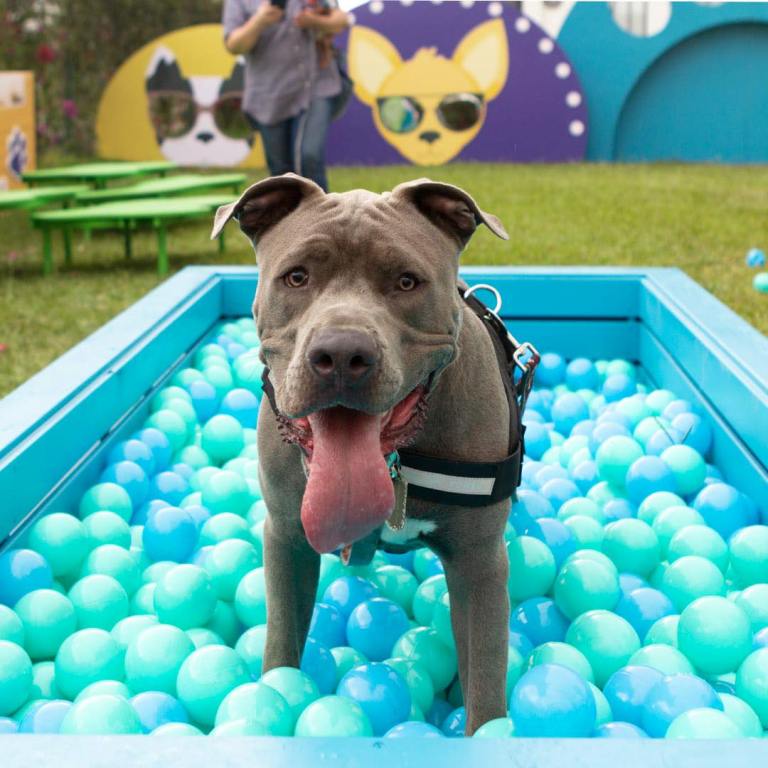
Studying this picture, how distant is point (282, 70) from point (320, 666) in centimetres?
415

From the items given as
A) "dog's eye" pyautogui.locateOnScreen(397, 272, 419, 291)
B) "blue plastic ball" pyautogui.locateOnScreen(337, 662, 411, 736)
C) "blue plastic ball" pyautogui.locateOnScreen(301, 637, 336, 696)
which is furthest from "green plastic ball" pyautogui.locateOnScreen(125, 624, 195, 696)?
"dog's eye" pyautogui.locateOnScreen(397, 272, 419, 291)

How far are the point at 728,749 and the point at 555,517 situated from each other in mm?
1666

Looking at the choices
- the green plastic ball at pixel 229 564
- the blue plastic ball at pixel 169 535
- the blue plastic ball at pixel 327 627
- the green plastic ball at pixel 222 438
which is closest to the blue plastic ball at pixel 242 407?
the green plastic ball at pixel 222 438

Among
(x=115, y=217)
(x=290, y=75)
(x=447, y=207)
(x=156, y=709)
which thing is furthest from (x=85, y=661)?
(x=115, y=217)

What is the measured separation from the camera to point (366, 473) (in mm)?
1574

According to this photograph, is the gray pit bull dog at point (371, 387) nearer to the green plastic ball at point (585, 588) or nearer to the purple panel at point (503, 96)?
the green plastic ball at point (585, 588)

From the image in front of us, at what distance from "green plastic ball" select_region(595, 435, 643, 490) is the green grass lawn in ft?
5.41

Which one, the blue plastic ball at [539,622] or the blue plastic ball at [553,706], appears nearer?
the blue plastic ball at [553,706]

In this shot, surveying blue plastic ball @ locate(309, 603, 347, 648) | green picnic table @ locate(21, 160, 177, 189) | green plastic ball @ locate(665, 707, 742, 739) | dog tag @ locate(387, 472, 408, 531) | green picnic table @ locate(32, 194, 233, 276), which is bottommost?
blue plastic ball @ locate(309, 603, 347, 648)

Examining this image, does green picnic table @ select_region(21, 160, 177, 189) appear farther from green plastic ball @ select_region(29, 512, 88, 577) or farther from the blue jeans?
green plastic ball @ select_region(29, 512, 88, 577)

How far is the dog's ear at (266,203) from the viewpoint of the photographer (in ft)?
5.93

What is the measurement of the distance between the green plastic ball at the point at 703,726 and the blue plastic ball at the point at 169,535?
1428mm

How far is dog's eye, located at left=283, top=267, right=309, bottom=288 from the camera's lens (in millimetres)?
1698

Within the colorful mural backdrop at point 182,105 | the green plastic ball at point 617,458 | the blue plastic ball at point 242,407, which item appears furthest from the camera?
the colorful mural backdrop at point 182,105
